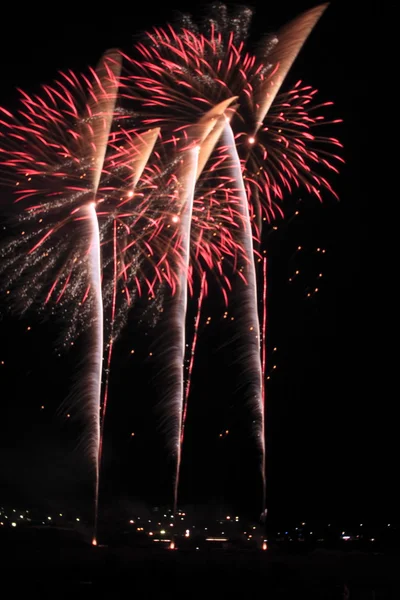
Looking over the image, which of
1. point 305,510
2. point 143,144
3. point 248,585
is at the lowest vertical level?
point 248,585

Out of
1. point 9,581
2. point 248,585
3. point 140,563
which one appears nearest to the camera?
point 9,581

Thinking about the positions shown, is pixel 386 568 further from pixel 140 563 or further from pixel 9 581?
pixel 9 581

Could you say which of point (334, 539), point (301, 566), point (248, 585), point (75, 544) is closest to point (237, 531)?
point (334, 539)

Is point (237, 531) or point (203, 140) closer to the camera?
point (203, 140)

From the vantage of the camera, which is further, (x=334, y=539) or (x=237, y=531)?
(x=237, y=531)

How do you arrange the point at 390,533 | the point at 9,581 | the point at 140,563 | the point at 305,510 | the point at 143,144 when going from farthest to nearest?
the point at 305,510 < the point at 390,533 < the point at 143,144 < the point at 140,563 < the point at 9,581

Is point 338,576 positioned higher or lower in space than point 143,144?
lower

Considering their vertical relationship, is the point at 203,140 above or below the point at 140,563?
above

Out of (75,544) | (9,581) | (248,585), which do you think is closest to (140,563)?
(248,585)

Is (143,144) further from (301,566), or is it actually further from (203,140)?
(301,566)
